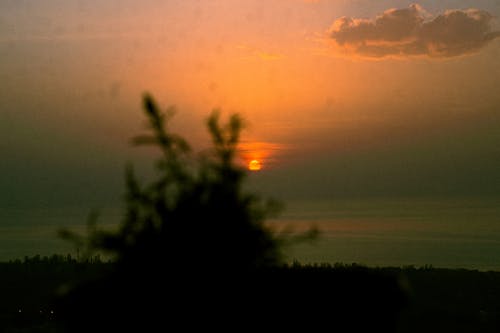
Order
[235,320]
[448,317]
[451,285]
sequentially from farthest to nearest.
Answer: [451,285]
[448,317]
[235,320]

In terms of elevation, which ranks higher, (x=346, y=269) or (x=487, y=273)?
(x=487, y=273)

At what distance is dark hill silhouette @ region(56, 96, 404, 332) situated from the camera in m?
4.76

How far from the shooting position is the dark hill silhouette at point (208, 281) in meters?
4.76

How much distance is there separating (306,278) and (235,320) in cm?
59

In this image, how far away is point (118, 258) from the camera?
197 inches

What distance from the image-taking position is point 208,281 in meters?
4.81

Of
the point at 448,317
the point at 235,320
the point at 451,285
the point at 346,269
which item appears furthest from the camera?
the point at 451,285

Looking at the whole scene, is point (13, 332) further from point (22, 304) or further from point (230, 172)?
point (230, 172)

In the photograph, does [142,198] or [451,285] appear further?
[451,285]

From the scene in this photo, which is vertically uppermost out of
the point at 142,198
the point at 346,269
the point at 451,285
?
the point at 451,285

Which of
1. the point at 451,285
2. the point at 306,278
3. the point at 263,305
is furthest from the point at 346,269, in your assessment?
the point at 451,285

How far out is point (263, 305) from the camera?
4785 millimetres

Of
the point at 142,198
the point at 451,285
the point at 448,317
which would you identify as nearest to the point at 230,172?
the point at 142,198

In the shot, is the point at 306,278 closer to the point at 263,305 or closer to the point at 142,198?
the point at 263,305
